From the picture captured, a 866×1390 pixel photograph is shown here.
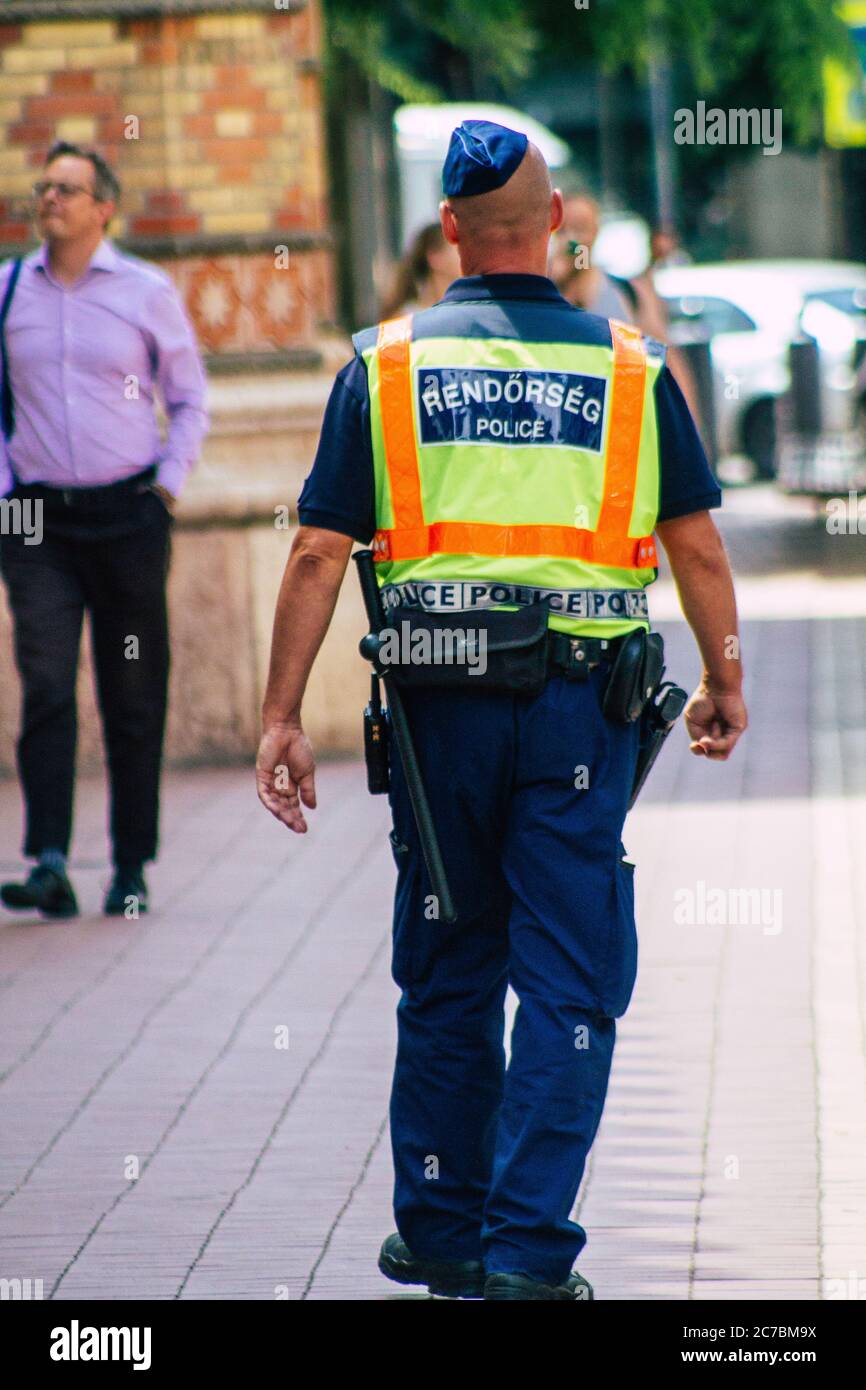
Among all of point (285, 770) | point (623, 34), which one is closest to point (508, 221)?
point (285, 770)

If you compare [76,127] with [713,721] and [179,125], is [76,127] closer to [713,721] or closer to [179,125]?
[179,125]

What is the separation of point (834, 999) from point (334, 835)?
8.64 feet

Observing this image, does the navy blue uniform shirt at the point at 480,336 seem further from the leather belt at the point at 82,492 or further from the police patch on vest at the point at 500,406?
the leather belt at the point at 82,492

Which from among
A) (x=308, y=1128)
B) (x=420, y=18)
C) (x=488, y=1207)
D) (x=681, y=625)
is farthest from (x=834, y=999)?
(x=420, y=18)

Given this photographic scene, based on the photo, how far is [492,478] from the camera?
3910 mm

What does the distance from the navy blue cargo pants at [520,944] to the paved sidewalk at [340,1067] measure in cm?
39

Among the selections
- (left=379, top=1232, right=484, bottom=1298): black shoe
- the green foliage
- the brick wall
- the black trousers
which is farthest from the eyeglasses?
the green foliage

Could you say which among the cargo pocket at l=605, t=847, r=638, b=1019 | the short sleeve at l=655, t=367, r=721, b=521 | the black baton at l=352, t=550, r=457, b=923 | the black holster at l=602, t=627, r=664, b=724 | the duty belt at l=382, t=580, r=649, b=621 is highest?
the short sleeve at l=655, t=367, r=721, b=521

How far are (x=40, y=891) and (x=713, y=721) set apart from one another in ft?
10.9

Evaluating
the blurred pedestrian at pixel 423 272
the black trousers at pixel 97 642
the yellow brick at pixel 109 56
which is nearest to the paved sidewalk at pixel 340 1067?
the black trousers at pixel 97 642

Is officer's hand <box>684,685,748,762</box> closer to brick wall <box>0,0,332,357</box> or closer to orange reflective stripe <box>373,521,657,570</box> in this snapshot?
orange reflective stripe <box>373,521,657,570</box>

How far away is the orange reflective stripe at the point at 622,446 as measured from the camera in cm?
396

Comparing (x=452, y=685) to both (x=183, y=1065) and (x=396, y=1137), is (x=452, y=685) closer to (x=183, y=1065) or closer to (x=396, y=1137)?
(x=396, y=1137)

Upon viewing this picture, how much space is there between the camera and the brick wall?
31.6ft
